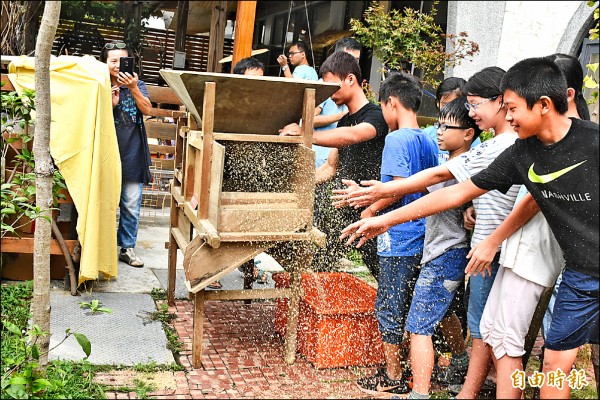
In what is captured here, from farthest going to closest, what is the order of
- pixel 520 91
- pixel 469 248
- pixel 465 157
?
pixel 469 248
pixel 465 157
pixel 520 91

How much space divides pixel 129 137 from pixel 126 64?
2.36 feet

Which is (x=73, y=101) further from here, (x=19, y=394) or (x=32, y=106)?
(x=19, y=394)

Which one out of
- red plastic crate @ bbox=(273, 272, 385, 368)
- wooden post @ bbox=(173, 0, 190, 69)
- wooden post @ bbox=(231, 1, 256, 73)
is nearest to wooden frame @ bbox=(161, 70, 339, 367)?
red plastic crate @ bbox=(273, 272, 385, 368)

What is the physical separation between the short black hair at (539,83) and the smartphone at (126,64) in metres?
3.81

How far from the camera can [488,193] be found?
4156 millimetres

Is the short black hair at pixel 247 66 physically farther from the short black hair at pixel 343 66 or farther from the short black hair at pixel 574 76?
the short black hair at pixel 574 76

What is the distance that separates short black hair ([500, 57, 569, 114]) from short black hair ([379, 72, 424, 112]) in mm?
1221

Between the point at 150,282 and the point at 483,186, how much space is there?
3.69 m

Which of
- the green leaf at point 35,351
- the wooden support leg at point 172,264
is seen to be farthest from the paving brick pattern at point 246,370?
the green leaf at point 35,351

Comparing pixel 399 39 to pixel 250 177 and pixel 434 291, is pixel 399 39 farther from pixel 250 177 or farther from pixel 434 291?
pixel 434 291

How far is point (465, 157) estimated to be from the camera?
401cm

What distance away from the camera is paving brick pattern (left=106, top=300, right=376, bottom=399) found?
14.3 feet

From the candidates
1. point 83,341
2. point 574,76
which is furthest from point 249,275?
point 574,76

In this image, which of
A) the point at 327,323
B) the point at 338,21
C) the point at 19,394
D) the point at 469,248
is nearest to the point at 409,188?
the point at 469,248
